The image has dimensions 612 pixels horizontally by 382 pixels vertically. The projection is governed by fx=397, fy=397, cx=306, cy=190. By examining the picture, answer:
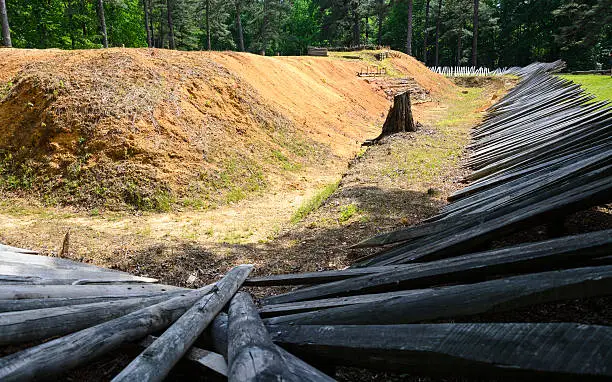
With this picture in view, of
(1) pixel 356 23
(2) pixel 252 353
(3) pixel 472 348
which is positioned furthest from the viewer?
(1) pixel 356 23

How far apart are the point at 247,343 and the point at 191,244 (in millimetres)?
5025

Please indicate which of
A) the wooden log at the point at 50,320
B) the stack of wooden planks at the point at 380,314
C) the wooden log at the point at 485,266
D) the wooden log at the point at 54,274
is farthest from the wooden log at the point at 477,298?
the wooden log at the point at 54,274

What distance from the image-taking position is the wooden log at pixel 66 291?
107 inches

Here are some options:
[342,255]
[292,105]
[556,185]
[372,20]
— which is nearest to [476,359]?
[556,185]

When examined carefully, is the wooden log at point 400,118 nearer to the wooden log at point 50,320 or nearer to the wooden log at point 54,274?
the wooden log at point 54,274

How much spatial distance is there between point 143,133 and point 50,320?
28.6 feet

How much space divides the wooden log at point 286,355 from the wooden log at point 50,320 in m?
0.62

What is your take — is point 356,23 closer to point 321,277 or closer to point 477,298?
point 321,277

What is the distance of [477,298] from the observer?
1.72m

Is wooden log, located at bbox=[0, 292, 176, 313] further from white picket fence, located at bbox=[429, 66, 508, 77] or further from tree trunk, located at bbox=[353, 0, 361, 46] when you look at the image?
tree trunk, located at bbox=[353, 0, 361, 46]

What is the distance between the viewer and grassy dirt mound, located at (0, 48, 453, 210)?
9.31m

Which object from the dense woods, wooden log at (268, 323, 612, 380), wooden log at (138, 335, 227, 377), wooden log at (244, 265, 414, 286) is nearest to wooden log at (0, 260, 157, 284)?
wooden log at (244, 265, 414, 286)

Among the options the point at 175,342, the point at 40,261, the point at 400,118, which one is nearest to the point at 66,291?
the point at 40,261

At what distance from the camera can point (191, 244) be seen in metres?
6.53
